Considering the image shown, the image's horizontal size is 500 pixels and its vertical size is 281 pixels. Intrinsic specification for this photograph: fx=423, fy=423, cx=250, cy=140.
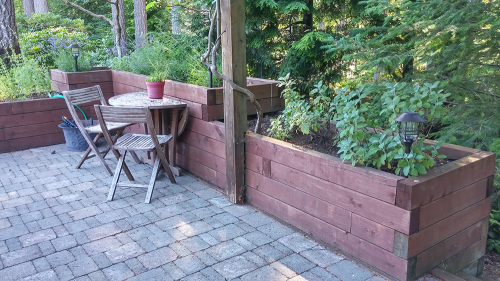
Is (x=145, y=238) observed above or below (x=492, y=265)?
above

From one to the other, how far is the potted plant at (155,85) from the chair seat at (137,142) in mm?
553

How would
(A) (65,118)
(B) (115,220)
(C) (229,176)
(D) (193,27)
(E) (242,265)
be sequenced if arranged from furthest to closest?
(D) (193,27)
(A) (65,118)
(C) (229,176)
(B) (115,220)
(E) (242,265)

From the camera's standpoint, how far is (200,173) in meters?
4.55

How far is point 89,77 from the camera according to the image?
633 centimetres

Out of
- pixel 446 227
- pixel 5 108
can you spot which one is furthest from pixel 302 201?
pixel 5 108

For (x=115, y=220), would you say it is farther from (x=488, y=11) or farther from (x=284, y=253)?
(x=488, y=11)

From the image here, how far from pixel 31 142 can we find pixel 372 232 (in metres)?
4.86

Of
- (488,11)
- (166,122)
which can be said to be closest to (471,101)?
(488,11)

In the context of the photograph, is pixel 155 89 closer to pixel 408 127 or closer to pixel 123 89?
pixel 123 89

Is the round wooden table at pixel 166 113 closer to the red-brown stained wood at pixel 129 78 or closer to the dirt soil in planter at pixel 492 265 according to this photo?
the red-brown stained wood at pixel 129 78

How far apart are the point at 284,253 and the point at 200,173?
1771 mm

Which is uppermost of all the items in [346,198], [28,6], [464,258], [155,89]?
Result: [28,6]

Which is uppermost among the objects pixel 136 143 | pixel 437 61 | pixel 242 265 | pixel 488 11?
pixel 488 11

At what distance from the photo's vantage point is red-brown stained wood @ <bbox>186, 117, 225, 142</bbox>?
13.5 ft
